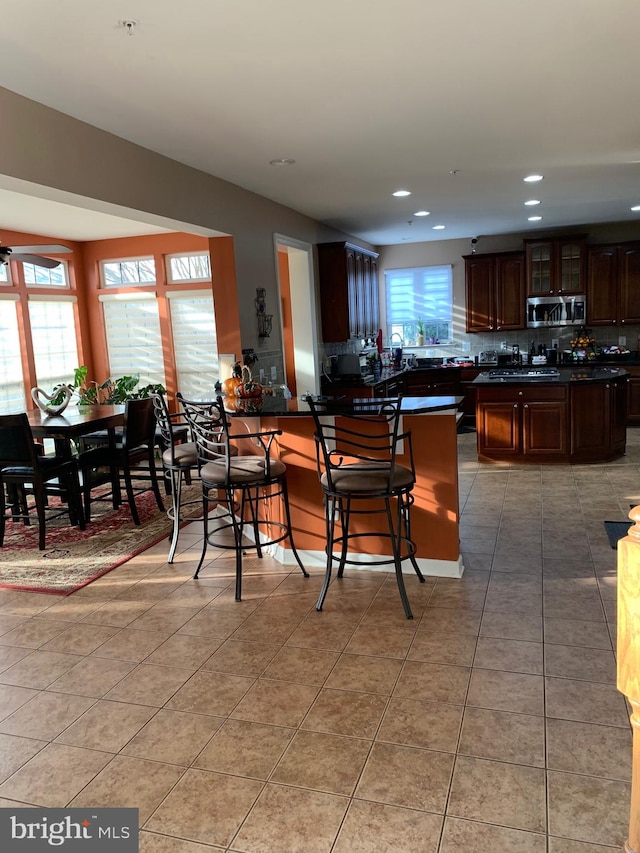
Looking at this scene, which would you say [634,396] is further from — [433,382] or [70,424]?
[70,424]

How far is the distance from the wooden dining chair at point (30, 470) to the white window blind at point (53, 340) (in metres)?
3.00

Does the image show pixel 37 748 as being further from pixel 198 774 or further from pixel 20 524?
pixel 20 524

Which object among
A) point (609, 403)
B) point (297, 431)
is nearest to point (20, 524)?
point (297, 431)

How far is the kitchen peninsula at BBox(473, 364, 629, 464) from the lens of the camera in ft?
21.1

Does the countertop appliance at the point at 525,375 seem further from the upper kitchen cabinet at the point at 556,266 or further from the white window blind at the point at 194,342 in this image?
the white window blind at the point at 194,342

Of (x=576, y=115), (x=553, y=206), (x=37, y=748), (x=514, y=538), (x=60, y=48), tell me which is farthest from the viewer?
(x=553, y=206)

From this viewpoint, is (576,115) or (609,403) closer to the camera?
(576,115)

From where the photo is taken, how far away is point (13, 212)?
6062 millimetres

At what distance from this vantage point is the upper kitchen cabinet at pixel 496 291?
892cm

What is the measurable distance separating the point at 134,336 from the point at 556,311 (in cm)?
562

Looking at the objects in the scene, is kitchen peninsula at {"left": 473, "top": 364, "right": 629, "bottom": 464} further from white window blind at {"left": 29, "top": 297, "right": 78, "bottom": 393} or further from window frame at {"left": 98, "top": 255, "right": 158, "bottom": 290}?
white window blind at {"left": 29, "top": 297, "right": 78, "bottom": 393}

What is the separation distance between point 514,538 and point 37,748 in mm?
3112

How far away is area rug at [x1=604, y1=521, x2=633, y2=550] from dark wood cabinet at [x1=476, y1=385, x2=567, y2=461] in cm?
200

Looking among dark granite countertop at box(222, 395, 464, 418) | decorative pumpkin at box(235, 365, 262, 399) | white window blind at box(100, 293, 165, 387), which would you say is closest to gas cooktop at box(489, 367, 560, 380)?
dark granite countertop at box(222, 395, 464, 418)
